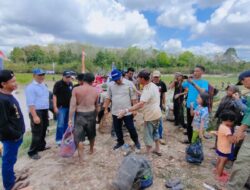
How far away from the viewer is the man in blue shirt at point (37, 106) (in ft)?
14.0

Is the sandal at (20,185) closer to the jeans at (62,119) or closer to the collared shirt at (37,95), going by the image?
the collared shirt at (37,95)

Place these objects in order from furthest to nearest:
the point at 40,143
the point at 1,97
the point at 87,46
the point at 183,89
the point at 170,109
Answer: the point at 87,46
the point at 170,109
the point at 183,89
the point at 40,143
the point at 1,97

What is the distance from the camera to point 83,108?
4.18 metres

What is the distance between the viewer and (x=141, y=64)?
6166cm

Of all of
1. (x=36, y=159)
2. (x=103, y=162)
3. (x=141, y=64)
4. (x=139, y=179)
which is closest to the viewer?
(x=139, y=179)

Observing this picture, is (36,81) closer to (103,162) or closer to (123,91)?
(123,91)

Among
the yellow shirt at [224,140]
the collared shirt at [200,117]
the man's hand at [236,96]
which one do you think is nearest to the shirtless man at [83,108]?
the collared shirt at [200,117]

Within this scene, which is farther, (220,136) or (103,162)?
(103,162)

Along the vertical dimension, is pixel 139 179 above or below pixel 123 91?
below

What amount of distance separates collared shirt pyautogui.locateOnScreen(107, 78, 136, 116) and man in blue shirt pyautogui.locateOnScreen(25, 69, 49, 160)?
4.27ft

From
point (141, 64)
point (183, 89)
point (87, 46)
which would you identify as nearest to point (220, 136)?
point (183, 89)

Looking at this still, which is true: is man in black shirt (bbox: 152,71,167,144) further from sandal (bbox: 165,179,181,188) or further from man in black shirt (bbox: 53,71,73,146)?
man in black shirt (bbox: 53,71,73,146)

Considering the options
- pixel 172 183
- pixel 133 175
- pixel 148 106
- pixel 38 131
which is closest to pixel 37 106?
pixel 38 131

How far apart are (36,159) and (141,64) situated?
190ft
